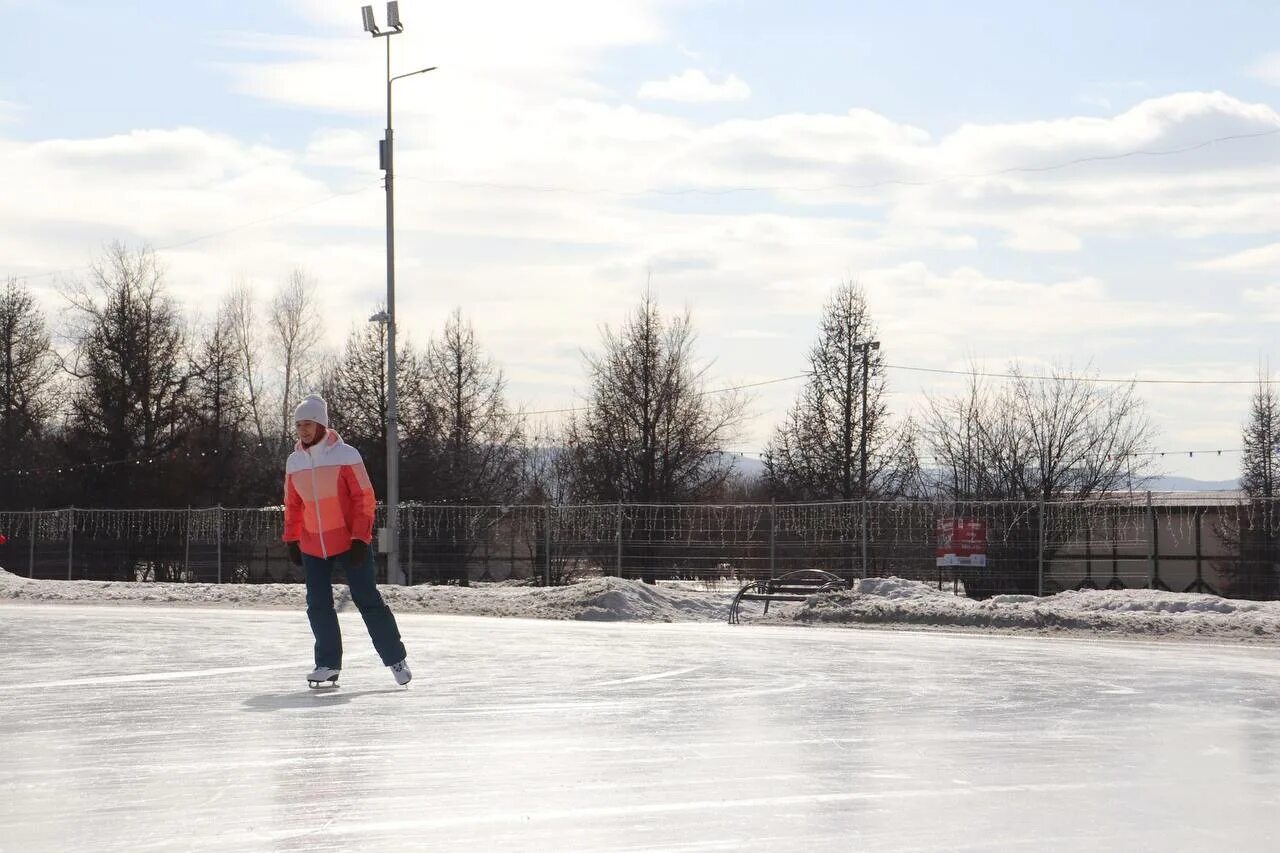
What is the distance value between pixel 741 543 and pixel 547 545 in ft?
13.1

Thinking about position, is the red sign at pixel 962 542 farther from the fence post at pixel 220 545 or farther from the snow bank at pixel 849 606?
the fence post at pixel 220 545

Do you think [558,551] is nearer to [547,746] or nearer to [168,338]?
[547,746]

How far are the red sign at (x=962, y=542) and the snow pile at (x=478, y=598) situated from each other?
15.3ft

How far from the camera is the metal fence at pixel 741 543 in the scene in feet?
92.0

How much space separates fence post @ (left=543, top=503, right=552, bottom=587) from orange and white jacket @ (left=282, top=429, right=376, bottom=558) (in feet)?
69.6

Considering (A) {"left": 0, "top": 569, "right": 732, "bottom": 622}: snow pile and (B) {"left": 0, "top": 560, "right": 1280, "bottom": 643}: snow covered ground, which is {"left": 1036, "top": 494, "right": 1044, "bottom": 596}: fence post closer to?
(B) {"left": 0, "top": 560, "right": 1280, "bottom": 643}: snow covered ground

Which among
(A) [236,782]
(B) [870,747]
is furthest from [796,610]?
(A) [236,782]

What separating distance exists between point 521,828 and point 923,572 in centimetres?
2412

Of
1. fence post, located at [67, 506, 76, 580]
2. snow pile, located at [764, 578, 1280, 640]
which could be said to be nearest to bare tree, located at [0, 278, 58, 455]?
fence post, located at [67, 506, 76, 580]

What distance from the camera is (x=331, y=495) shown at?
34.9ft

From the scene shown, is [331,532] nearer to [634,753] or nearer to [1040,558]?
[634,753]

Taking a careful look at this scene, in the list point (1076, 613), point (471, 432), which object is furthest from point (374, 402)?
point (1076, 613)

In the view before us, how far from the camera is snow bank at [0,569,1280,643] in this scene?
20094mm

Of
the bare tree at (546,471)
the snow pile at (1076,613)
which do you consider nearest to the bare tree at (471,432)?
the bare tree at (546,471)
